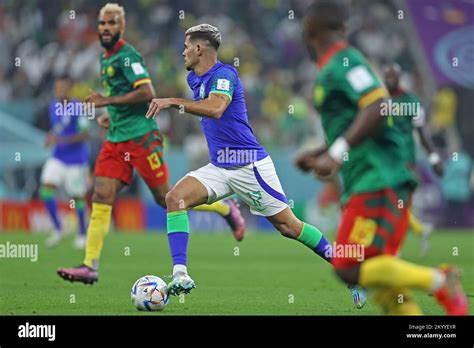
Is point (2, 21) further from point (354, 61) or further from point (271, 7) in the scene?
point (354, 61)

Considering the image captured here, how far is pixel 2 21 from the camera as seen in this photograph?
2652 cm

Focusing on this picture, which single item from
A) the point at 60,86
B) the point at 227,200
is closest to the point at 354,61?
the point at 227,200

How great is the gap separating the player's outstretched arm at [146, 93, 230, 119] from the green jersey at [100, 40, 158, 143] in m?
2.11

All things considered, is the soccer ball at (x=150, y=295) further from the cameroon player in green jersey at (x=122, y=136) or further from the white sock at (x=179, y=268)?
the cameroon player in green jersey at (x=122, y=136)

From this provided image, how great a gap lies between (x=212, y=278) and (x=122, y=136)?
2.42 metres

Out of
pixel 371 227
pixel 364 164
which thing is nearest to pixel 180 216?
pixel 364 164

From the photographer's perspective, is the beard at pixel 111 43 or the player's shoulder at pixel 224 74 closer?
the player's shoulder at pixel 224 74

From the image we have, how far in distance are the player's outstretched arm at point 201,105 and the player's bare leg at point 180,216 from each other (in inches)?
32.2

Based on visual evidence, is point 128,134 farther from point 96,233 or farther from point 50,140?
point 50,140

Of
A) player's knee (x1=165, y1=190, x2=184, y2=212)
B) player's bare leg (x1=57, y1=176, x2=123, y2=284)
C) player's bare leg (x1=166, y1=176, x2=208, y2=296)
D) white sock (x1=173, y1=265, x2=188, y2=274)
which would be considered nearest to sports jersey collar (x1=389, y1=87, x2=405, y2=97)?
player's bare leg (x1=57, y1=176, x2=123, y2=284)

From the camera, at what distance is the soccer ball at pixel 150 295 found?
9477 mm

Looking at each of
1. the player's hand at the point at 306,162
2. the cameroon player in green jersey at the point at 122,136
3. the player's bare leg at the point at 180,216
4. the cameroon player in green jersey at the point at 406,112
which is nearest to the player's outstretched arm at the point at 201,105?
the player's bare leg at the point at 180,216

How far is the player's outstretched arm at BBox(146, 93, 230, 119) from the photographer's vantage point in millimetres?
8594
